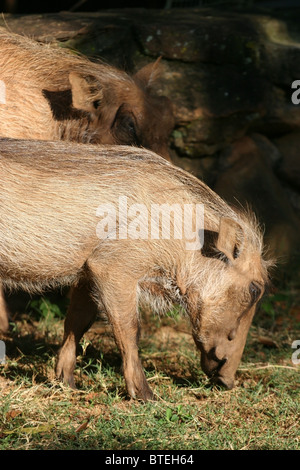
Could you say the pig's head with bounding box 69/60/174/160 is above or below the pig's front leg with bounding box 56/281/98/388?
above

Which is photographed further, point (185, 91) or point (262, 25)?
point (262, 25)

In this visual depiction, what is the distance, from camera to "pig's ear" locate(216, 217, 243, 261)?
3.90 m

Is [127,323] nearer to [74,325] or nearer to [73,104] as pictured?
[74,325]

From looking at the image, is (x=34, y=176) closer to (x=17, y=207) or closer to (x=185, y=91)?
(x=17, y=207)

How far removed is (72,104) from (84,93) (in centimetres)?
12

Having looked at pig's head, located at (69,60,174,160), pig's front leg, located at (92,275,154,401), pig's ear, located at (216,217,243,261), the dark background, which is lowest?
pig's front leg, located at (92,275,154,401)

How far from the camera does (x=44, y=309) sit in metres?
5.58

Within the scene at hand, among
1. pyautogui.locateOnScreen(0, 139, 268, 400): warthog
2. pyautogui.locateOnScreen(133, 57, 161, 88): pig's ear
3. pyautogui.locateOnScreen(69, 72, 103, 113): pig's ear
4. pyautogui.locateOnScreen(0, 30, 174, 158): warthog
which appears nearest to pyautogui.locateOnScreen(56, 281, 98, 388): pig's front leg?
pyautogui.locateOnScreen(0, 139, 268, 400): warthog

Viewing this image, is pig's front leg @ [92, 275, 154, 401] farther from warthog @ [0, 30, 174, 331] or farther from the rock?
the rock

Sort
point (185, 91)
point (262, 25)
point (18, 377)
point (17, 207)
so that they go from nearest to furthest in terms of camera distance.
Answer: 1. point (17, 207)
2. point (18, 377)
3. point (185, 91)
4. point (262, 25)

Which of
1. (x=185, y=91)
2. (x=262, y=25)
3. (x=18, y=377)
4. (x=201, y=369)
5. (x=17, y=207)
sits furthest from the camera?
(x=262, y=25)

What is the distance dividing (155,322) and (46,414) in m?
1.98

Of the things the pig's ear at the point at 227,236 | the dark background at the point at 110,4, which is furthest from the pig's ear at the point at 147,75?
the dark background at the point at 110,4

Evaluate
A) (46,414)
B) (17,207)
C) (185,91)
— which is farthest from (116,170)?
(185,91)
